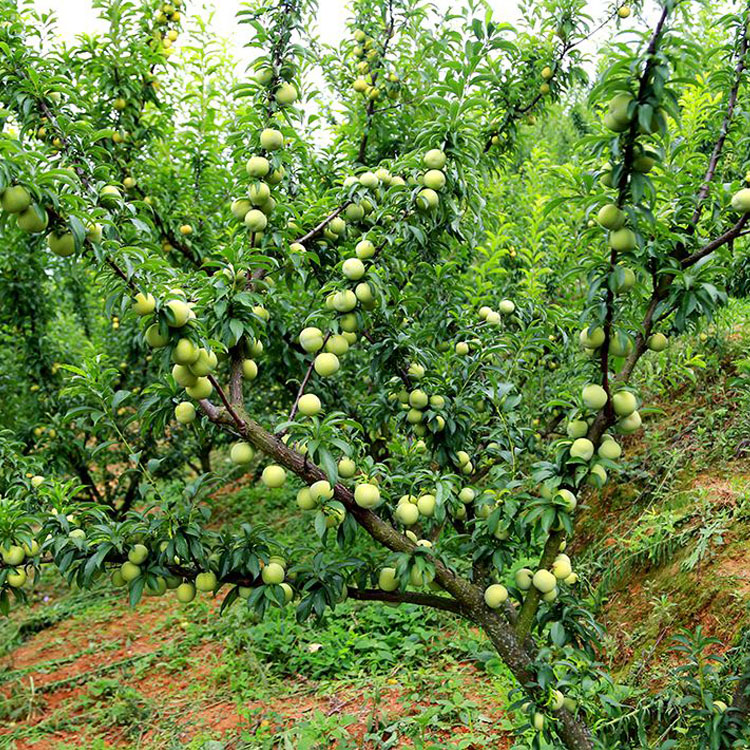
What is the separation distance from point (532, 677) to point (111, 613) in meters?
3.97

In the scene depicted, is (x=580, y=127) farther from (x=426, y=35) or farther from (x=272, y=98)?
(x=272, y=98)

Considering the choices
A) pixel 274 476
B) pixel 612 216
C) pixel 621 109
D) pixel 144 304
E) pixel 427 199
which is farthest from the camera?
pixel 427 199

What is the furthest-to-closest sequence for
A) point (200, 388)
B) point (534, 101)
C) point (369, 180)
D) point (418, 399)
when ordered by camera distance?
point (534, 101)
point (418, 399)
point (369, 180)
point (200, 388)

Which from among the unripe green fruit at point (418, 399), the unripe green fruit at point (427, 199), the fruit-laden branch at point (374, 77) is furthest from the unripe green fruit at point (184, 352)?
the fruit-laden branch at point (374, 77)

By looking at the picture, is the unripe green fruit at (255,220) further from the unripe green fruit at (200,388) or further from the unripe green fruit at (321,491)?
the unripe green fruit at (321,491)

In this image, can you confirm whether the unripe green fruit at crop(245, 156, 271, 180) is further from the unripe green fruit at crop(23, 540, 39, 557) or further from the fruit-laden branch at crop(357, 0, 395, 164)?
the fruit-laden branch at crop(357, 0, 395, 164)

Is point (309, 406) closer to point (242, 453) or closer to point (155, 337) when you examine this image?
point (242, 453)

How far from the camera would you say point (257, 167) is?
6.54 ft

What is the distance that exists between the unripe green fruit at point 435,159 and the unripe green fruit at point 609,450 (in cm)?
93

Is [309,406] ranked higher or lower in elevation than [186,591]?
higher

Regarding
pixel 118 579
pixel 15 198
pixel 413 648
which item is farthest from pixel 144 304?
pixel 413 648

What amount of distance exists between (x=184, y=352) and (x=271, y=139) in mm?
878

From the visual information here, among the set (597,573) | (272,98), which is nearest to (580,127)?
(597,573)

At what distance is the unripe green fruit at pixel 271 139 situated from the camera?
2049mm
